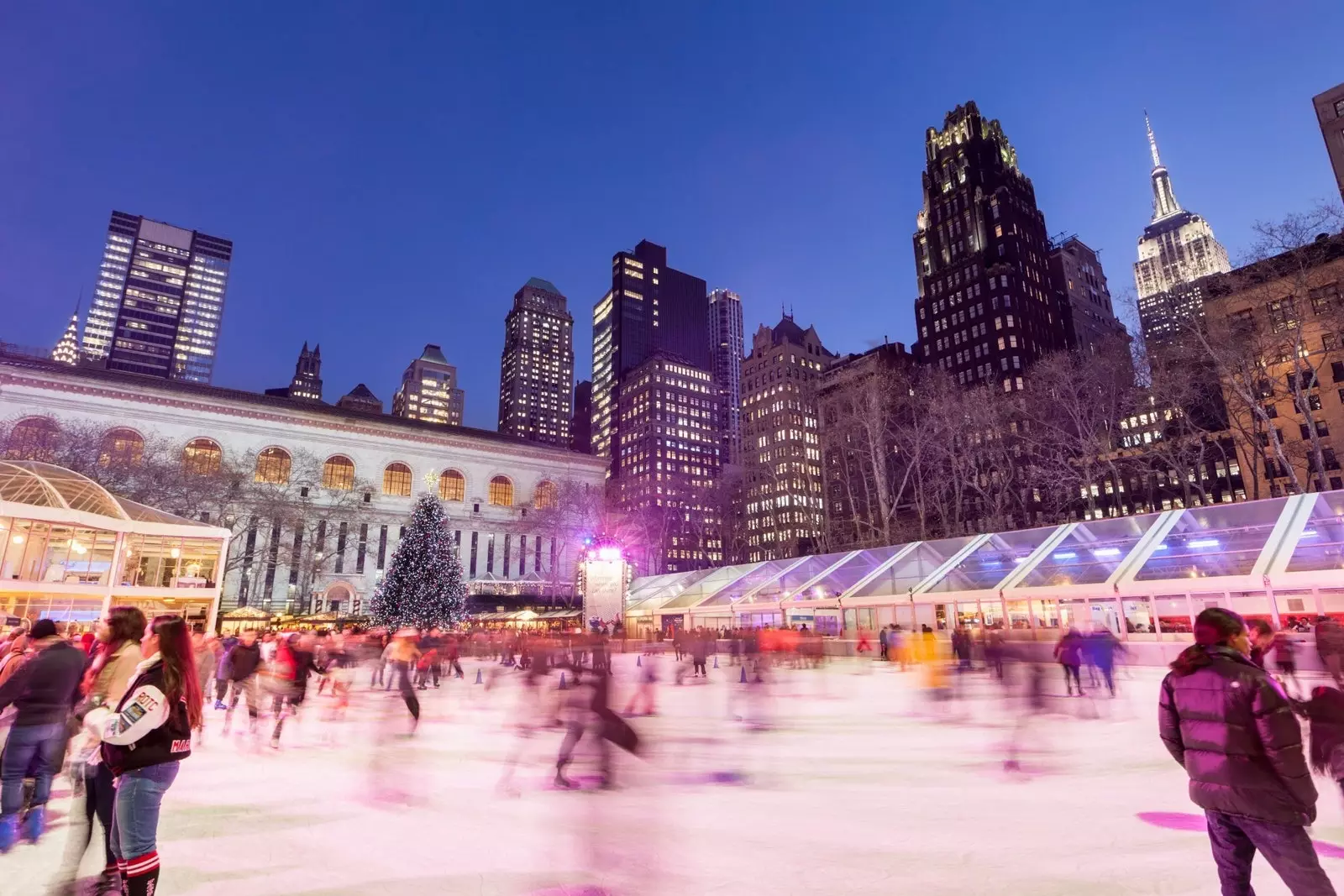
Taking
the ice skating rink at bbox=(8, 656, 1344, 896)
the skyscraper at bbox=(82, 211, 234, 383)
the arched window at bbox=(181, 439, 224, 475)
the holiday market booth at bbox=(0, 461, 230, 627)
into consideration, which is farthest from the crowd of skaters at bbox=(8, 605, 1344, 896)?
the skyscraper at bbox=(82, 211, 234, 383)

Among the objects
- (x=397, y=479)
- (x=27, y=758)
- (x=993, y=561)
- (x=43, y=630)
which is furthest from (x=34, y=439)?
(x=993, y=561)

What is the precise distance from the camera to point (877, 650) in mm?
27953

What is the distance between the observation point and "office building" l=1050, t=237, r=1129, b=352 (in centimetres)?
10931

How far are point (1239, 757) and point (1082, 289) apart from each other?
5239 inches

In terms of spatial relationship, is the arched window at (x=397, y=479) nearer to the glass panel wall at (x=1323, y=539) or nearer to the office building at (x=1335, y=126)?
the glass panel wall at (x=1323, y=539)

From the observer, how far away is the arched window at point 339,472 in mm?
59438

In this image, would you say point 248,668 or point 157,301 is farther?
point 157,301

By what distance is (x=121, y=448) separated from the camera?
49906 millimetres

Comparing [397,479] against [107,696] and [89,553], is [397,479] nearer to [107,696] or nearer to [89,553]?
[89,553]

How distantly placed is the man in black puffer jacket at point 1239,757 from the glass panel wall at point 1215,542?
20.8m

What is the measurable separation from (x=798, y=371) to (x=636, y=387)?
43.5m

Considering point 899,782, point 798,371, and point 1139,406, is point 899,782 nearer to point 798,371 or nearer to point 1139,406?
point 1139,406

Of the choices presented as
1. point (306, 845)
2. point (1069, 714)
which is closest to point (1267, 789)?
point (306, 845)

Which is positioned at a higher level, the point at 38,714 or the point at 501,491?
the point at 501,491
